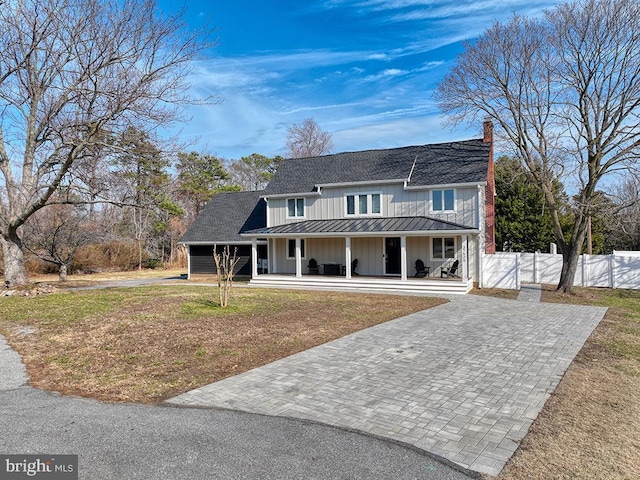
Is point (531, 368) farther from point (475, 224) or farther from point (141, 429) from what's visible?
point (475, 224)

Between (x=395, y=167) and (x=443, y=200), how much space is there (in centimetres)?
342

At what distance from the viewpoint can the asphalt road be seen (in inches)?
136

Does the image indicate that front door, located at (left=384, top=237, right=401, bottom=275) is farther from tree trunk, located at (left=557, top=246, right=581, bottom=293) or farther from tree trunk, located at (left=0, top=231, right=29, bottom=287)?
tree trunk, located at (left=0, top=231, right=29, bottom=287)

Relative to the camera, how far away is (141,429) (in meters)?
4.27

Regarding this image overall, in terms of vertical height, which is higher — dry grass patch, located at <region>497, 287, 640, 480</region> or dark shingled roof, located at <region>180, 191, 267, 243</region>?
dark shingled roof, located at <region>180, 191, 267, 243</region>

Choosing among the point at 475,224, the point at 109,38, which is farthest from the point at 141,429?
the point at 475,224

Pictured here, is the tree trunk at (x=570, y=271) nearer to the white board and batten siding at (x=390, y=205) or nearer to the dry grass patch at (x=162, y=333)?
the white board and batten siding at (x=390, y=205)

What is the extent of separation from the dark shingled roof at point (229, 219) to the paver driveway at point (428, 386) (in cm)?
1674

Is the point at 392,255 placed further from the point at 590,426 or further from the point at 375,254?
the point at 590,426

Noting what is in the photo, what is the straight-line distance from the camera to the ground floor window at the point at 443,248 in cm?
1938

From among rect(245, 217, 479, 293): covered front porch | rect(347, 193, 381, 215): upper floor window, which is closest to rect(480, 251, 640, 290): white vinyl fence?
rect(245, 217, 479, 293): covered front porch

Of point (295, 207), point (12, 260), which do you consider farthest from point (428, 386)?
point (12, 260)

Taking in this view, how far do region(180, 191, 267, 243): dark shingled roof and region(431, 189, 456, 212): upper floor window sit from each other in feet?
34.3

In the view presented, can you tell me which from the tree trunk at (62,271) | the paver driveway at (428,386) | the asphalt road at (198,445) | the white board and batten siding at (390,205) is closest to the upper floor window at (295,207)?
the white board and batten siding at (390,205)
